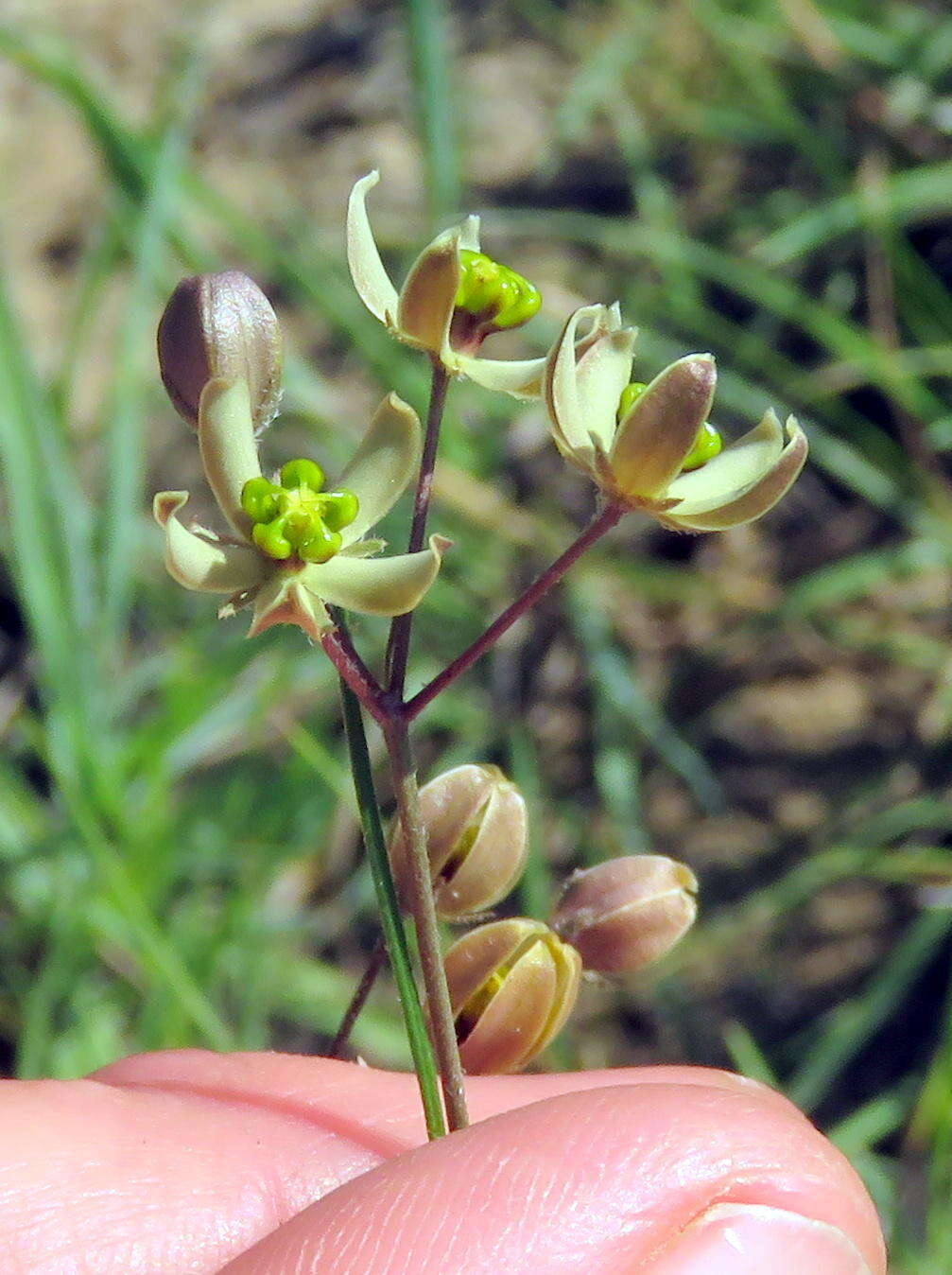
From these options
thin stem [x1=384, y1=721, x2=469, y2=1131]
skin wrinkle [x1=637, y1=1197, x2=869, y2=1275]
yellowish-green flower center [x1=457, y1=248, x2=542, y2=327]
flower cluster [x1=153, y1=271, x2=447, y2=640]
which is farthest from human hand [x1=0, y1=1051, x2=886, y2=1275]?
yellowish-green flower center [x1=457, y1=248, x2=542, y2=327]

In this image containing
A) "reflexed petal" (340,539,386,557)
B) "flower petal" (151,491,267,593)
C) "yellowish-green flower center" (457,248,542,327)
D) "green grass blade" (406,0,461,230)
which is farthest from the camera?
"green grass blade" (406,0,461,230)

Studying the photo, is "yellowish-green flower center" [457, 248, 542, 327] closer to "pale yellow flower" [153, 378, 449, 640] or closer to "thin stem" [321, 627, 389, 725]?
"pale yellow flower" [153, 378, 449, 640]

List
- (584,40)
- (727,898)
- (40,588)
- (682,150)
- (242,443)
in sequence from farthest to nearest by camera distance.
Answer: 1. (584,40)
2. (682,150)
3. (727,898)
4. (40,588)
5. (242,443)

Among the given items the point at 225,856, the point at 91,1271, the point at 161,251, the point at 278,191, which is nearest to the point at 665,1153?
the point at 91,1271

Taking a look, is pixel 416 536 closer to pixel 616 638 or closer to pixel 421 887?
pixel 421 887

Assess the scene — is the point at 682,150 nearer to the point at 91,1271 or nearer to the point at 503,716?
the point at 503,716
